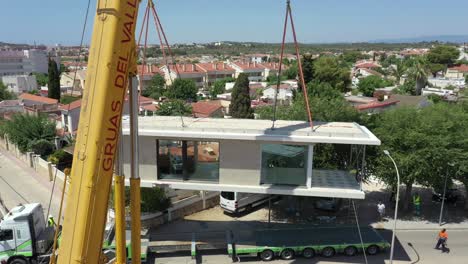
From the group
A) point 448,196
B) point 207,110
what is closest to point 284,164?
point 448,196

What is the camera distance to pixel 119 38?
7500 millimetres

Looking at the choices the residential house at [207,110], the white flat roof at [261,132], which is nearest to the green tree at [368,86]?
the residential house at [207,110]

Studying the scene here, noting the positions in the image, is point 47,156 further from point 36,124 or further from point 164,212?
point 164,212

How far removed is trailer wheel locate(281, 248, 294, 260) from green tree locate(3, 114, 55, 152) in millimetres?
25185

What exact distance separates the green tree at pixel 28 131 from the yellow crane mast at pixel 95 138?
28854 mm

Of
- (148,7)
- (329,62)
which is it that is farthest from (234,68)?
(148,7)

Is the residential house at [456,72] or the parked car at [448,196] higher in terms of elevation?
the residential house at [456,72]

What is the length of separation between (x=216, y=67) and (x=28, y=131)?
256 ft

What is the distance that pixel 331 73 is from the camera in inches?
2820

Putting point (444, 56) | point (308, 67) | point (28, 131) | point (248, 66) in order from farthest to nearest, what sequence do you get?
point (444, 56)
point (248, 66)
point (308, 67)
point (28, 131)

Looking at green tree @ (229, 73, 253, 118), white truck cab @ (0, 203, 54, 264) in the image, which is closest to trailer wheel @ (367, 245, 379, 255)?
white truck cab @ (0, 203, 54, 264)

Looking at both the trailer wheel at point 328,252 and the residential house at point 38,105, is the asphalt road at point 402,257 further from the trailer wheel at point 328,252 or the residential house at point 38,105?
the residential house at point 38,105

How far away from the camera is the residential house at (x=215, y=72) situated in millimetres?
101869

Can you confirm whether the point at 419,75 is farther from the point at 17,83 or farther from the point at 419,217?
the point at 17,83
